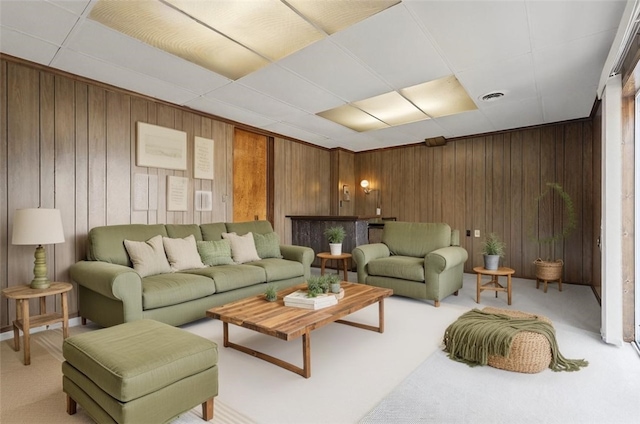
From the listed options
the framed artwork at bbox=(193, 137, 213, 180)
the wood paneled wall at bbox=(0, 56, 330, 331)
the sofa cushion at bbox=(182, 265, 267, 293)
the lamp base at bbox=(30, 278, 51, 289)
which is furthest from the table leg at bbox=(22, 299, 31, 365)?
the framed artwork at bbox=(193, 137, 213, 180)

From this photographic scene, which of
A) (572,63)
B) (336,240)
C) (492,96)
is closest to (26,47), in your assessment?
(336,240)

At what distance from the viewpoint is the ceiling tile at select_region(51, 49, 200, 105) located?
3031 mm

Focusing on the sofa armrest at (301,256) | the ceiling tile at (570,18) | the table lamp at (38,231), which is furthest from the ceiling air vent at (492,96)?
the table lamp at (38,231)

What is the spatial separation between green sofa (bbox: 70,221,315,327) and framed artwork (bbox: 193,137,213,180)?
0.79 meters

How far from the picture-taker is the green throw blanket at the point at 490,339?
2310 millimetres

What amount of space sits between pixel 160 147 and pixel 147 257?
4.91ft

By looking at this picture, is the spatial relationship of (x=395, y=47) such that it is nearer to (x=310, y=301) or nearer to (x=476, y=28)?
(x=476, y=28)

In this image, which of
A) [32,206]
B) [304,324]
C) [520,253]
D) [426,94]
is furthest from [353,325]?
[520,253]

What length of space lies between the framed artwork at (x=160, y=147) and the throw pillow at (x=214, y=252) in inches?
44.0

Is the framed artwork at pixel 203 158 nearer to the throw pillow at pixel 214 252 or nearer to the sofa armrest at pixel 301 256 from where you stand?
the throw pillow at pixel 214 252

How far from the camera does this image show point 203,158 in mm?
4590

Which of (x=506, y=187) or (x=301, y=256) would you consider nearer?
(x=301, y=256)

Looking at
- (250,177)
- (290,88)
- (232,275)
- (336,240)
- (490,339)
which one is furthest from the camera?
(250,177)

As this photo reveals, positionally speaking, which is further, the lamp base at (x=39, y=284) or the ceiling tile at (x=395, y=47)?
the lamp base at (x=39, y=284)
